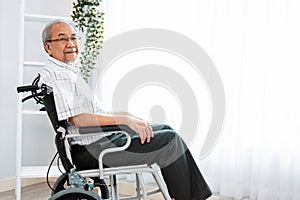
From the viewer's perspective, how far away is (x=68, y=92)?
2172 mm

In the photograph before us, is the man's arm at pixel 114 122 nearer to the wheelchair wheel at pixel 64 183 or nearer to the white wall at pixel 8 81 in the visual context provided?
the wheelchair wheel at pixel 64 183

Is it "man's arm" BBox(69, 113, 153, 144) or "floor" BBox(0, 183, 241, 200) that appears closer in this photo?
"man's arm" BBox(69, 113, 153, 144)

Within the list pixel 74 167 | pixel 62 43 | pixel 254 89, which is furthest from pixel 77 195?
pixel 254 89

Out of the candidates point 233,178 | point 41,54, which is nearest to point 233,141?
point 233,178

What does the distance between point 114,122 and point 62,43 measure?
51 centimetres

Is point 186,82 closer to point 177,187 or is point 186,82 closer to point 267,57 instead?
point 267,57

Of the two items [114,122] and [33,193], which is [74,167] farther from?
[33,193]

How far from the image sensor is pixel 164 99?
127 inches

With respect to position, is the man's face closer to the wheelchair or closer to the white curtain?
the wheelchair

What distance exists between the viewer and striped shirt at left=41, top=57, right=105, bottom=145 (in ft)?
6.95

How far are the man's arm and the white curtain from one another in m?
0.96

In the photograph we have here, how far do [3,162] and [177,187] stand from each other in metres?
1.75

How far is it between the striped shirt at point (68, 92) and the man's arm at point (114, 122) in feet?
0.11

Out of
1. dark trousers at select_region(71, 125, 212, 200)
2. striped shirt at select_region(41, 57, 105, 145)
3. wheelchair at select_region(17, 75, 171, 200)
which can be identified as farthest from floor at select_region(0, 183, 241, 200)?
striped shirt at select_region(41, 57, 105, 145)
